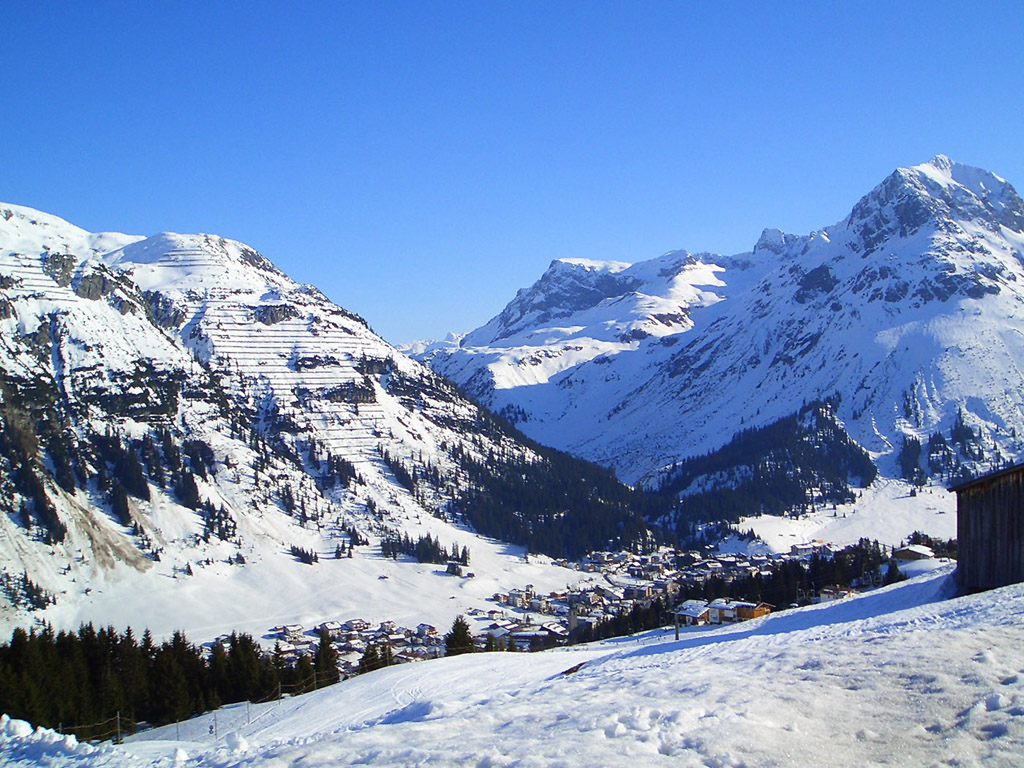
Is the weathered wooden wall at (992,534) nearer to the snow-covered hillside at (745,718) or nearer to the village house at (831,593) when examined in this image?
the snow-covered hillside at (745,718)

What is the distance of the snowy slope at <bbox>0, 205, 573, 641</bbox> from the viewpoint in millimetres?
112562

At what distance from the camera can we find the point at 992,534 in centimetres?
3603

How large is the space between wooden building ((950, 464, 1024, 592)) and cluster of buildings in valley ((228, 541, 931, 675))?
38.2 m

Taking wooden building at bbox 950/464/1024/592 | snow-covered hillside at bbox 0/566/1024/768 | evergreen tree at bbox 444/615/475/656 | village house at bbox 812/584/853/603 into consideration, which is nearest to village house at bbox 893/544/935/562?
village house at bbox 812/584/853/603

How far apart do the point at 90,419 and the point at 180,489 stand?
78.0 feet

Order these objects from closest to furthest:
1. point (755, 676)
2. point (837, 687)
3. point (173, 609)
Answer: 1. point (837, 687)
2. point (755, 676)
3. point (173, 609)

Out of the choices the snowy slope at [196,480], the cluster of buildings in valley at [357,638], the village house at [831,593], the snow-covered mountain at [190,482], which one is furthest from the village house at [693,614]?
the snow-covered mountain at [190,482]

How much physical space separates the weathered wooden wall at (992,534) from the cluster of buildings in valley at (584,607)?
125 feet

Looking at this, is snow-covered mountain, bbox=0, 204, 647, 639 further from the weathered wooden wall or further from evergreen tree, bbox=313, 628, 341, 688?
the weathered wooden wall

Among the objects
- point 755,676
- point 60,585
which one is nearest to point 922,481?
point 60,585

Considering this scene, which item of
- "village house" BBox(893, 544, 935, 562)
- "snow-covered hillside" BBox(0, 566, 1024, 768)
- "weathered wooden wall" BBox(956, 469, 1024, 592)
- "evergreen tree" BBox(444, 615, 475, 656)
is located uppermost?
"weathered wooden wall" BBox(956, 469, 1024, 592)

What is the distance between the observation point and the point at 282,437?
17450cm

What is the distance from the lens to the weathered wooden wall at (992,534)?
34562 mm

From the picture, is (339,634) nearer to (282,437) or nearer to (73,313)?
(282,437)
